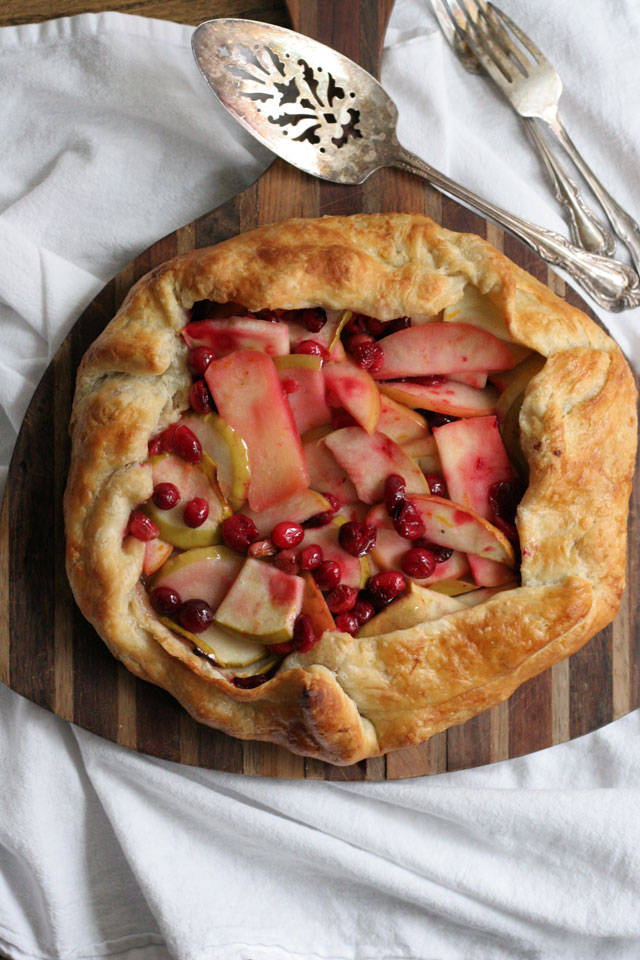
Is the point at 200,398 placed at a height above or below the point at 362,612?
above

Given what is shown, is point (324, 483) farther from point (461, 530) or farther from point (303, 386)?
point (461, 530)

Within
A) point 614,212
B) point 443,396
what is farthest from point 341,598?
point 614,212

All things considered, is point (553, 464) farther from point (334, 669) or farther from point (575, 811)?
point (575, 811)

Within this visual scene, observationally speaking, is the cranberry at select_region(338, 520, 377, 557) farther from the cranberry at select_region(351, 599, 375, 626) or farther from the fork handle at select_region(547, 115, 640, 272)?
the fork handle at select_region(547, 115, 640, 272)

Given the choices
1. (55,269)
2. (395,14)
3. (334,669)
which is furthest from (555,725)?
(395,14)

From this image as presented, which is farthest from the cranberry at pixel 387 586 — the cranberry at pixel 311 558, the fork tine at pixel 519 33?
the fork tine at pixel 519 33
